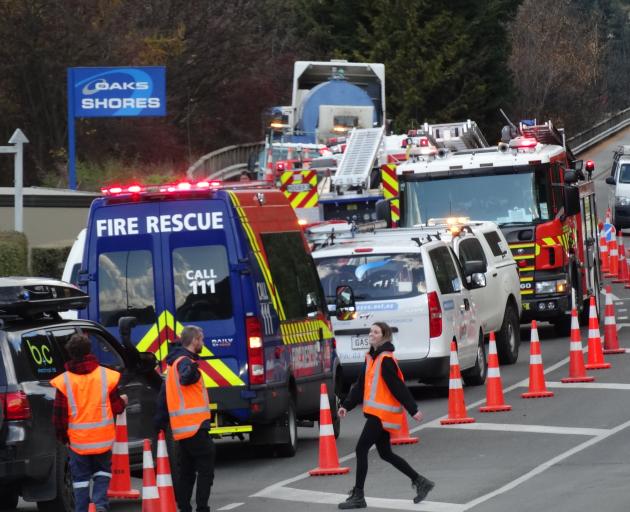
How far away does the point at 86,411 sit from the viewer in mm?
11133

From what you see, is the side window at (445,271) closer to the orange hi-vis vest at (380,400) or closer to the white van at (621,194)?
the orange hi-vis vest at (380,400)

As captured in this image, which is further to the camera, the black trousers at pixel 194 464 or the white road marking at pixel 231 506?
the white road marking at pixel 231 506

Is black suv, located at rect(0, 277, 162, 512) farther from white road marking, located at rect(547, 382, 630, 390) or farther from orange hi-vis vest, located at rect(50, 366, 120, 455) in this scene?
white road marking, located at rect(547, 382, 630, 390)

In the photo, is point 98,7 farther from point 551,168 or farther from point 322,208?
point 551,168

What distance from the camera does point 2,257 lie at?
73.0 feet

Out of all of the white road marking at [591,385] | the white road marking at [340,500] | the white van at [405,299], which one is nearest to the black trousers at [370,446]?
the white road marking at [340,500]

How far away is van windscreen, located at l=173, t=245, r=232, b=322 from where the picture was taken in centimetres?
1419

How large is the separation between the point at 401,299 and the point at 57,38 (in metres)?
24.5

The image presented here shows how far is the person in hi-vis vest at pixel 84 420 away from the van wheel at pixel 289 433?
12.1ft

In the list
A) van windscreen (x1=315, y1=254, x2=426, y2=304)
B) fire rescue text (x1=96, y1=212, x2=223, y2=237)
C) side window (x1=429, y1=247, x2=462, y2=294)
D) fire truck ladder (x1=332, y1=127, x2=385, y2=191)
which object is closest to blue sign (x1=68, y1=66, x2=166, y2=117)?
fire truck ladder (x1=332, y1=127, x2=385, y2=191)

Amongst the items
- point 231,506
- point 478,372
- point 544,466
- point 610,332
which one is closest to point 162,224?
point 231,506

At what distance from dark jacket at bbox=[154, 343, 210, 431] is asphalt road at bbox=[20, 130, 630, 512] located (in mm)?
1070

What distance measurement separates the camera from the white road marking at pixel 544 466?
11.9m

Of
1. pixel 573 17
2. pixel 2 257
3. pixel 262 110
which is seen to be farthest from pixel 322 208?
pixel 573 17
